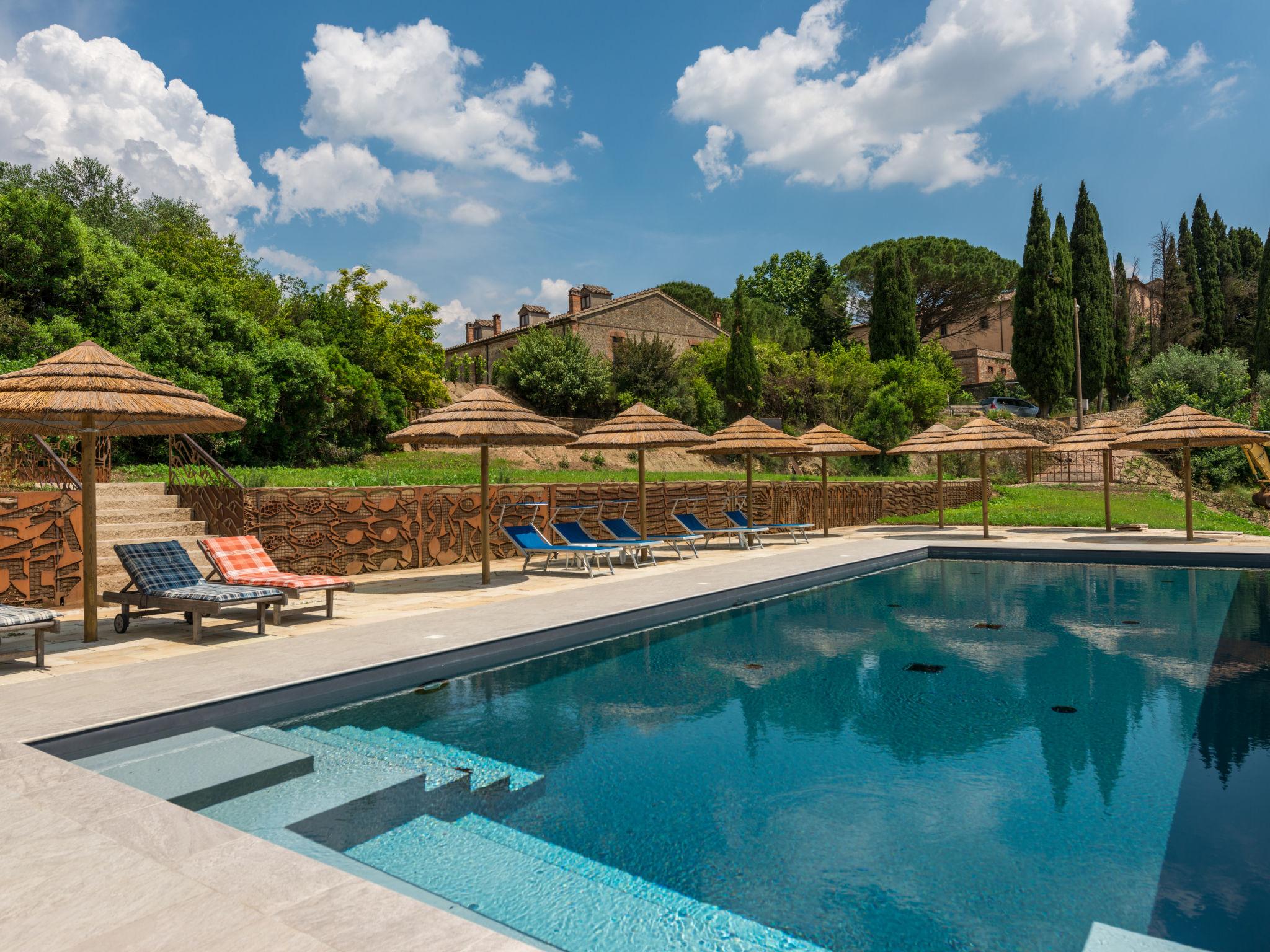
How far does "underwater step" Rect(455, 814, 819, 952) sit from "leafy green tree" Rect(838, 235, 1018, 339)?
157 ft

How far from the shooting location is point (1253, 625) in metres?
8.05

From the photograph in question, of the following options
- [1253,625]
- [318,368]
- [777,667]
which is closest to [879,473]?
[318,368]

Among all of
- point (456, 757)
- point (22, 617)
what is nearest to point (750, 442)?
point (456, 757)

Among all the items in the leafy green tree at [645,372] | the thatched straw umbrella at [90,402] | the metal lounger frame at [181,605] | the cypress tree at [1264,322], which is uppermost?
the cypress tree at [1264,322]

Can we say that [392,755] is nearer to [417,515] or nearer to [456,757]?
[456,757]

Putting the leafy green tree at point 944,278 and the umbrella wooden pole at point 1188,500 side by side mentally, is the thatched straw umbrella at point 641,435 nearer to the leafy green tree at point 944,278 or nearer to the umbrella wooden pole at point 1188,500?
the umbrella wooden pole at point 1188,500

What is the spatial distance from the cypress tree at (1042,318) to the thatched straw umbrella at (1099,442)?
20340 millimetres

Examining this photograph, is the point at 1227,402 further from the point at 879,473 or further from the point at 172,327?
the point at 172,327

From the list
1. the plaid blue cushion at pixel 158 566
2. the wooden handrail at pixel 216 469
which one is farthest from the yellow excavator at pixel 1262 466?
the plaid blue cushion at pixel 158 566

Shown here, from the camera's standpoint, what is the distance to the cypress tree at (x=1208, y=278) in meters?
42.2

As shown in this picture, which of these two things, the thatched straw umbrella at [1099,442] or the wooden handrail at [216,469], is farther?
the thatched straw umbrella at [1099,442]

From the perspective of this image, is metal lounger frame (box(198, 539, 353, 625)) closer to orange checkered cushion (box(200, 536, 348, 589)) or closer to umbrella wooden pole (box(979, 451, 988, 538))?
orange checkered cushion (box(200, 536, 348, 589))

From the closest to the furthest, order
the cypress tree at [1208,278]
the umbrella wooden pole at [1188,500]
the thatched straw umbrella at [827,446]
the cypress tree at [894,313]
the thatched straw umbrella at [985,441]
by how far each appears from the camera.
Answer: the umbrella wooden pole at [1188,500] → the thatched straw umbrella at [985,441] → the thatched straw umbrella at [827,446] → the cypress tree at [894,313] → the cypress tree at [1208,278]

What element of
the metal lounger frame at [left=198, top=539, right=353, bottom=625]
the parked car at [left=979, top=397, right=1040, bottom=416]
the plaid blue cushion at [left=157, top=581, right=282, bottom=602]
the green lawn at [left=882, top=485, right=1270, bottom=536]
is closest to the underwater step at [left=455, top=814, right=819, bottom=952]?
the plaid blue cushion at [left=157, top=581, right=282, bottom=602]
